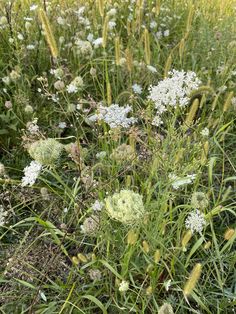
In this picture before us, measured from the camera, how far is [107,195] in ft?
5.74

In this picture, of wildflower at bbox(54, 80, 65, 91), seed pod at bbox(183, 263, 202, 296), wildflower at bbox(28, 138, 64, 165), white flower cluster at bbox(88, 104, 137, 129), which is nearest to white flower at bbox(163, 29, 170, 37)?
wildflower at bbox(54, 80, 65, 91)

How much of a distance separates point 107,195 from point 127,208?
0.45 metres

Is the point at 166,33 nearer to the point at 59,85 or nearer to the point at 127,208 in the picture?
the point at 59,85

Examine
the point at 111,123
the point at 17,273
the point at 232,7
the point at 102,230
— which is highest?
the point at 111,123

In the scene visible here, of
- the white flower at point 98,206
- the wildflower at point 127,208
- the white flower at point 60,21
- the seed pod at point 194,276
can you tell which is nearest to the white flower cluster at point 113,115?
the white flower at point 98,206

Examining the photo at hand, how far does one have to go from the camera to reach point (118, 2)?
3.54 metres

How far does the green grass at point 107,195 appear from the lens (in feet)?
5.21

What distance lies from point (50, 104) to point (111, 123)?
0.94 meters

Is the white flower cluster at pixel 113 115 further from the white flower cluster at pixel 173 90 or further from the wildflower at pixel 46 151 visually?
the wildflower at pixel 46 151

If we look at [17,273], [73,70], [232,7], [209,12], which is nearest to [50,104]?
[73,70]

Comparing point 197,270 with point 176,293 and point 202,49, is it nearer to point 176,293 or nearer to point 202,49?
point 176,293

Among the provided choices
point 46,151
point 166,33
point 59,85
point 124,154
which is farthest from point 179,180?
point 166,33

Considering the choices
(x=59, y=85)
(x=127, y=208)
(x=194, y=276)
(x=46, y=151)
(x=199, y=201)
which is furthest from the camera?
(x=59, y=85)

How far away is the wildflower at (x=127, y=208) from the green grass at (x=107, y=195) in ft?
0.20
